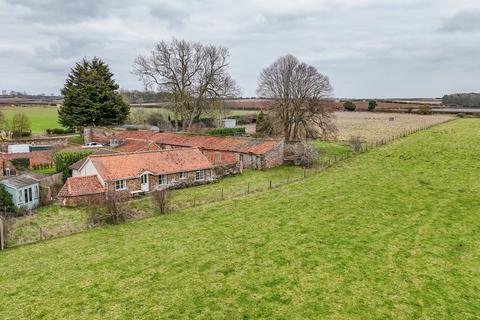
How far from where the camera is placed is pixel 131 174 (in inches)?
1137

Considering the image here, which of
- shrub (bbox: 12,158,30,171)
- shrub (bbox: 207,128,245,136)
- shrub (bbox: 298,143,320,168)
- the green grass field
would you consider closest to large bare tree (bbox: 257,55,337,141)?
shrub (bbox: 298,143,320,168)

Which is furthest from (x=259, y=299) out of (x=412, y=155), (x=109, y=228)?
(x=412, y=155)

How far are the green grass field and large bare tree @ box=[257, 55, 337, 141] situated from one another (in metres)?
18.4

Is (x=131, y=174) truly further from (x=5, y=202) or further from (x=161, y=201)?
(x=5, y=202)

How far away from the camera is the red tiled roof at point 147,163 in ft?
93.5

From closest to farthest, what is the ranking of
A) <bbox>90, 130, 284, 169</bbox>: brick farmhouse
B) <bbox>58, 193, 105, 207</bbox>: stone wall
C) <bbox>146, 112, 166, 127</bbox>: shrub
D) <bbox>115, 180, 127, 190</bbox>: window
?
1. <bbox>58, 193, 105, 207</bbox>: stone wall
2. <bbox>115, 180, 127, 190</bbox>: window
3. <bbox>90, 130, 284, 169</bbox>: brick farmhouse
4. <bbox>146, 112, 166, 127</bbox>: shrub

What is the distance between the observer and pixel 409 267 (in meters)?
15.2

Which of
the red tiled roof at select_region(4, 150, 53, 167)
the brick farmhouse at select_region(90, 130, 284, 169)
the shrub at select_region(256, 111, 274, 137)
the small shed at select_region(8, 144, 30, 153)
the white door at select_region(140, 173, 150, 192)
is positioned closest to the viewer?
the white door at select_region(140, 173, 150, 192)

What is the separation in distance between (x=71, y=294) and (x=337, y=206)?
620 inches

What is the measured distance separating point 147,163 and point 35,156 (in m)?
14.6

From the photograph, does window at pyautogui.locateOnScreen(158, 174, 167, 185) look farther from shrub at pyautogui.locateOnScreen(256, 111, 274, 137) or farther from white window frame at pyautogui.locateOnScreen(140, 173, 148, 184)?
shrub at pyautogui.locateOnScreen(256, 111, 274, 137)

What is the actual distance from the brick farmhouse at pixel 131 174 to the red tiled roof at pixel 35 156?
348 inches

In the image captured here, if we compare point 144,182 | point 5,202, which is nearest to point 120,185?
point 144,182

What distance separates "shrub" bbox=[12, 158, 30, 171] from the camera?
35.3m
